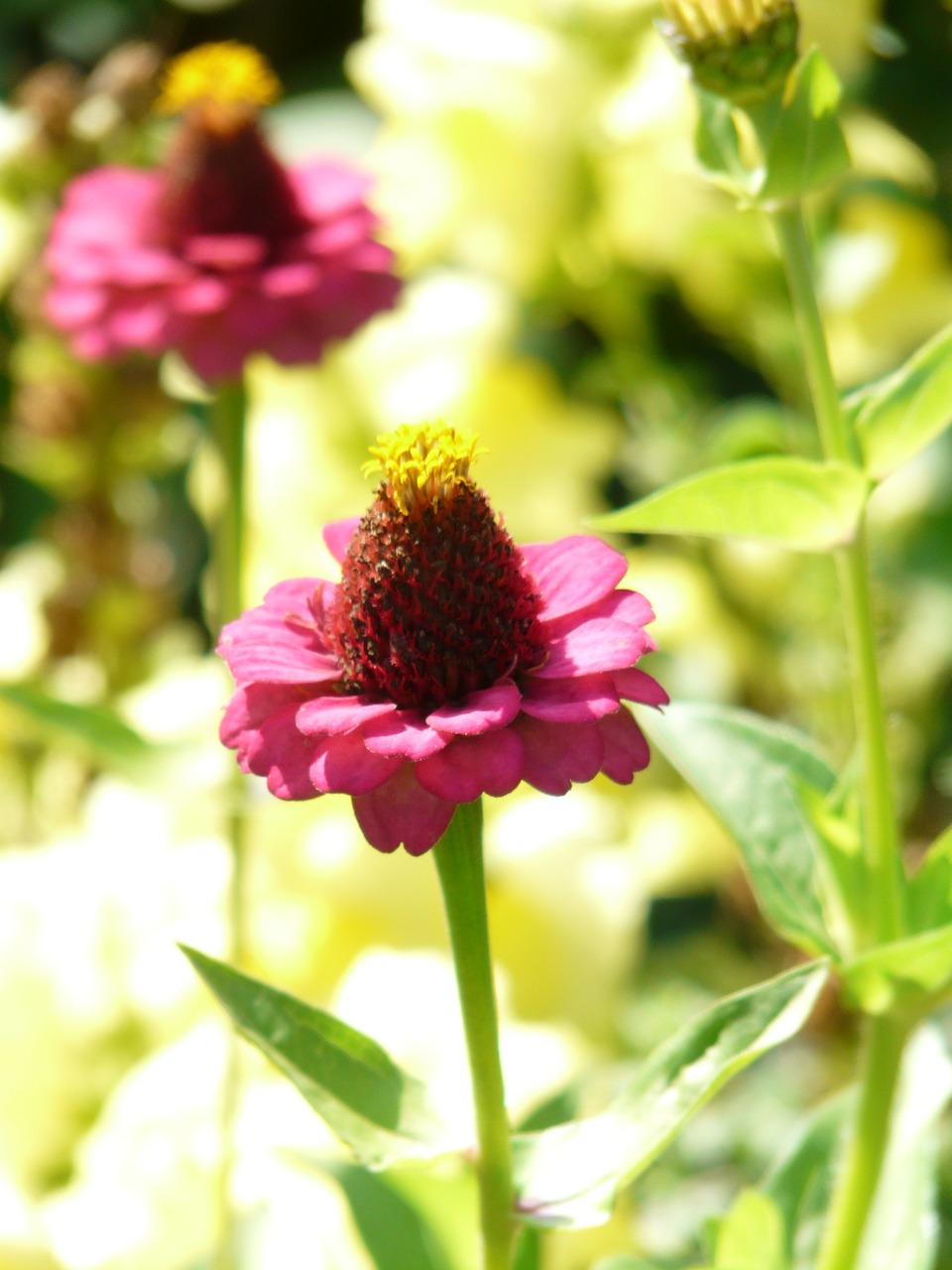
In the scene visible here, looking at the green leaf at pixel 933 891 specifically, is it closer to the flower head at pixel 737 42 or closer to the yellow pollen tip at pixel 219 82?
the flower head at pixel 737 42

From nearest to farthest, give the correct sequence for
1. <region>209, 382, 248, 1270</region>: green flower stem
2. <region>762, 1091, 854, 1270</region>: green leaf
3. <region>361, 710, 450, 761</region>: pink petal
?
<region>361, 710, 450, 761</region>: pink petal
<region>762, 1091, 854, 1270</region>: green leaf
<region>209, 382, 248, 1270</region>: green flower stem

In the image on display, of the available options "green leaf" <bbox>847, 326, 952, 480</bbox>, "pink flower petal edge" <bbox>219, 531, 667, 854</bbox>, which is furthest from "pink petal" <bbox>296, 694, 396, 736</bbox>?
"green leaf" <bbox>847, 326, 952, 480</bbox>

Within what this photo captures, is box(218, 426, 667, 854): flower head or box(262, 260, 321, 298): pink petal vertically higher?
box(262, 260, 321, 298): pink petal

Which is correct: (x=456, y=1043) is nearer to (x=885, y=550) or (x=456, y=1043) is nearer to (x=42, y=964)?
(x=42, y=964)

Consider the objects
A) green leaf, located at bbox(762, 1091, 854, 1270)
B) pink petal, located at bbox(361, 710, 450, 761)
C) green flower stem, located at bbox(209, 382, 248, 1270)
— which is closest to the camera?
pink petal, located at bbox(361, 710, 450, 761)

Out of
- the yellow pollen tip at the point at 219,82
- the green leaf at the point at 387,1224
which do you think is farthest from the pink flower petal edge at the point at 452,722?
the yellow pollen tip at the point at 219,82

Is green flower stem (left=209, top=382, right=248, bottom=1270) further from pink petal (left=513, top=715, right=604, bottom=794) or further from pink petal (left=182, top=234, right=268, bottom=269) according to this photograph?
pink petal (left=513, top=715, right=604, bottom=794)
